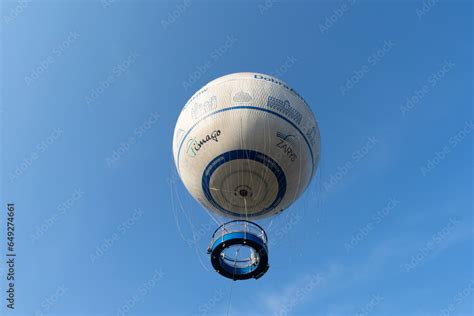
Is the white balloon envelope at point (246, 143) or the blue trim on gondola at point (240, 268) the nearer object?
the blue trim on gondola at point (240, 268)

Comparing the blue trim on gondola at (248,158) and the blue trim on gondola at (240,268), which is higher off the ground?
the blue trim on gondola at (248,158)

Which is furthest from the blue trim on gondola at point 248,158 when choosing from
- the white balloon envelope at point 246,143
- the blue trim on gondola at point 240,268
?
the blue trim on gondola at point 240,268

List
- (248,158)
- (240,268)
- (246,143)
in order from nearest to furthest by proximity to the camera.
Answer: (246,143), (248,158), (240,268)

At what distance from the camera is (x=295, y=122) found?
17016mm

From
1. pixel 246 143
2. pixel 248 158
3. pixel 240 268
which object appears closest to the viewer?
pixel 246 143

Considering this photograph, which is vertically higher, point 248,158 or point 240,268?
point 248,158

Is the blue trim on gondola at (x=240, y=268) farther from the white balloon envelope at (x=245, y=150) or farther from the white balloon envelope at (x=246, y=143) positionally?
the white balloon envelope at (x=246, y=143)

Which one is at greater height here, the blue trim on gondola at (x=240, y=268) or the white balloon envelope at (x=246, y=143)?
the white balloon envelope at (x=246, y=143)

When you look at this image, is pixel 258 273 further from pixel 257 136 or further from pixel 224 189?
pixel 257 136

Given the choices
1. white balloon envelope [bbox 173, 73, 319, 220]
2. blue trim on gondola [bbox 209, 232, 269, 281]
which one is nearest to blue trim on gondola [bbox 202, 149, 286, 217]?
white balloon envelope [bbox 173, 73, 319, 220]

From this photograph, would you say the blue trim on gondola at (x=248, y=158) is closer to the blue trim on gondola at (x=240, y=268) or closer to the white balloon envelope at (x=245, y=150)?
the white balloon envelope at (x=245, y=150)

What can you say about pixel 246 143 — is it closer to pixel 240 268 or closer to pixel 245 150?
pixel 245 150

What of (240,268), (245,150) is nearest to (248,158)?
(245,150)

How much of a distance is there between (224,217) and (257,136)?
5.46 m
